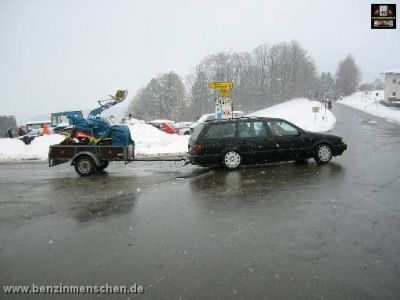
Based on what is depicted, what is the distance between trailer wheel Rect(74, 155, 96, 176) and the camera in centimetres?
1174

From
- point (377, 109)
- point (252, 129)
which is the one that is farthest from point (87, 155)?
point (377, 109)

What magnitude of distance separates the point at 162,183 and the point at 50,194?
2.82 meters

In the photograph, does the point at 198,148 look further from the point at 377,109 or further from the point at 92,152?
the point at 377,109

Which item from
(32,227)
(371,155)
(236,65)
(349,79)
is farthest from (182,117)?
(32,227)

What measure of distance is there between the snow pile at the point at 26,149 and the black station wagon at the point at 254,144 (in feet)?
34.3

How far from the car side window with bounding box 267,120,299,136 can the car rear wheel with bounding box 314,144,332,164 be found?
34.2 inches

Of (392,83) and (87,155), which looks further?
(392,83)

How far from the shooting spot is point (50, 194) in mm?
9039

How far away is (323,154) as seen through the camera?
11406mm

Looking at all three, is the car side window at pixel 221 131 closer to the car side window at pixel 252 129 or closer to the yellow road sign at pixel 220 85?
the car side window at pixel 252 129

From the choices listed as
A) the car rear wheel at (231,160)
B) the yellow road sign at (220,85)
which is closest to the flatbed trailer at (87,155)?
the car rear wheel at (231,160)

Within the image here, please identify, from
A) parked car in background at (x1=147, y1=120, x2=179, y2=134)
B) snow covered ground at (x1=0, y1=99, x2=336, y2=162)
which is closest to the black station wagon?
snow covered ground at (x1=0, y1=99, x2=336, y2=162)

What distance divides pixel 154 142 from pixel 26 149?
698cm

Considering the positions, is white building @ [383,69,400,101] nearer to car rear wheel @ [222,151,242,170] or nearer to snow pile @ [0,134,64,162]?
snow pile @ [0,134,64,162]
